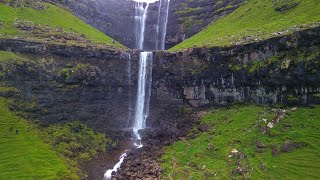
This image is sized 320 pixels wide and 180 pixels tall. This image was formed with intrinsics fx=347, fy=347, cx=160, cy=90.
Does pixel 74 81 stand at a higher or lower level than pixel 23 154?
higher

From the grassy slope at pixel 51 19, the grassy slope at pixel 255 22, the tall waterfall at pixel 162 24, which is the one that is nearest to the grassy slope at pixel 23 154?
the grassy slope at pixel 51 19

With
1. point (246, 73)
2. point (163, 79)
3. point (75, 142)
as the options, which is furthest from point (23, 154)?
point (246, 73)

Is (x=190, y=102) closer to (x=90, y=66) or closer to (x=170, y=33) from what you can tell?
(x=90, y=66)

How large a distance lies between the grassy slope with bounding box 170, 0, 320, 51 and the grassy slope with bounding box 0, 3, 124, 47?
21.5 metres

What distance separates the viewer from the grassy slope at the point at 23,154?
137 ft

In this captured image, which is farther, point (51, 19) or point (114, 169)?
point (51, 19)

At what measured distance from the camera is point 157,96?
63.7 m

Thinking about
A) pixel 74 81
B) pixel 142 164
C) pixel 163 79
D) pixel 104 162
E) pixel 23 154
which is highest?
pixel 163 79

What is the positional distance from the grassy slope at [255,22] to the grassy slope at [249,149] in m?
14.4

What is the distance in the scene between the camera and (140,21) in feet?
314

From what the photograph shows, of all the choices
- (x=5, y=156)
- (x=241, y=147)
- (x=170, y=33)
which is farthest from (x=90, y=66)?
(x=170, y=33)

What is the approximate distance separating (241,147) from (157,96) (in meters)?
22.0

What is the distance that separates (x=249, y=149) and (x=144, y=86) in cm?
2585

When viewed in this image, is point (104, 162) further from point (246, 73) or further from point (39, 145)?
point (246, 73)
